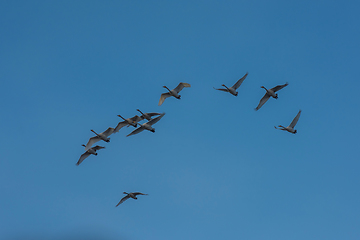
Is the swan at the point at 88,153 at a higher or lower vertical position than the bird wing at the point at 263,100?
lower

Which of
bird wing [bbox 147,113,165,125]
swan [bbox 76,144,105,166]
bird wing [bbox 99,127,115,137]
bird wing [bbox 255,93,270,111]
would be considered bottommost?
swan [bbox 76,144,105,166]

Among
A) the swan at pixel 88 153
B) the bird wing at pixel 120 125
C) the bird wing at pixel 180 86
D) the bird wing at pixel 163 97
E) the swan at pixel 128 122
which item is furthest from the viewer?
the bird wing at pixel 163 97

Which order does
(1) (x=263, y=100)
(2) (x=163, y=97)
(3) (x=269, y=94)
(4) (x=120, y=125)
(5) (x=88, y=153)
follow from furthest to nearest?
(5) (x=88, y=153) → (1) (x=263, y=100) → (2) (x=163, y=97) → (4) (x=120, y=125) → (3) (x=269, y=94)

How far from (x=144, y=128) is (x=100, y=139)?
846 centimetres

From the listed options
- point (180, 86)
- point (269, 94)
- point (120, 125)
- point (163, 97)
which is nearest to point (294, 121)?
point (269, 94)

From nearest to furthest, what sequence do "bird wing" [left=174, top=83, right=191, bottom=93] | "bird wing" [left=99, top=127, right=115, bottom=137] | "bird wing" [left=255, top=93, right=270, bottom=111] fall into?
"bird wing" [left=99, top=127, right=115, bottom=137] → "bird wing" [left=174, top=83, right=191, bottom=93] → "bird wing" [left=255, top=93, right=270, bottom=111]

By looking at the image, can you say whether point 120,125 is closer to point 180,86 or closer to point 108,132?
point 108,132

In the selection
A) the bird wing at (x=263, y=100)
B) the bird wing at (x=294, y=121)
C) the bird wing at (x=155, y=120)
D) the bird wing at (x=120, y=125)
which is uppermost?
the bird wing at (x=263, y=100)

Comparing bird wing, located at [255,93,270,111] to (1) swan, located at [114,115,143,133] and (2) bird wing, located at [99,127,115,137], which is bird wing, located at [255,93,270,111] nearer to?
(1) swan, located at [114,115,143,133]

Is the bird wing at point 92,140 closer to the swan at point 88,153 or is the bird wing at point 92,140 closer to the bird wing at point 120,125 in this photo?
the swan at point 88,153

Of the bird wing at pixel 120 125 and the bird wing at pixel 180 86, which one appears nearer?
the bird wing at pixel 180 86

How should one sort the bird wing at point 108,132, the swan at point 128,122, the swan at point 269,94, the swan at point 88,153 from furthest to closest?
the swan at point 88,153, the swan at point 128,122, the swan at point 269,94, the bird wing at point 108,132

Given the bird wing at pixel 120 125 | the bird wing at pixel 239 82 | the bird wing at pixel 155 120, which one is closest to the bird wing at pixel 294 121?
the bird wing at pixel 239 82

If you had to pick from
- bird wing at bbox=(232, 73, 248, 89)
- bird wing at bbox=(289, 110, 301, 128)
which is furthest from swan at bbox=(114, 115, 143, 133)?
bird wing at bbox=(289, 110, 301, 128)
